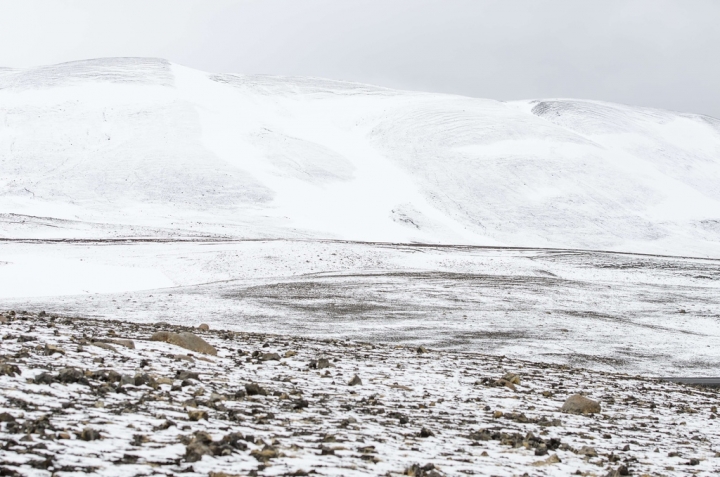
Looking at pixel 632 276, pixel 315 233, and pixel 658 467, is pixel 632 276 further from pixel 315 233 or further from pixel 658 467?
pixel 658 467

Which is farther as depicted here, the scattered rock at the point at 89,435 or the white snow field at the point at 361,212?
the white snow field at the point at 361,212

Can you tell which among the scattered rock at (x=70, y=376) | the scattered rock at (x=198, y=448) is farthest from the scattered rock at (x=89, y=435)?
the scattered rock at (x=70, y=376)

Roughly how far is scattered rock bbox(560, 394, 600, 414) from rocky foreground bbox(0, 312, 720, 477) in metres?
0.03

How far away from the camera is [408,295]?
1494 inches

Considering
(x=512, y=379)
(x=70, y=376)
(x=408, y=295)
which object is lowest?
(x=408, y=295)

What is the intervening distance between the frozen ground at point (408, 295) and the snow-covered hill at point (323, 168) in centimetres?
2115

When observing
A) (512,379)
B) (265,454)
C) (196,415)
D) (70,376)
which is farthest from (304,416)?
(512,379)

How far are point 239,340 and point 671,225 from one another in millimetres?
96667

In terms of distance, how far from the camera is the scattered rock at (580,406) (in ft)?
44.9

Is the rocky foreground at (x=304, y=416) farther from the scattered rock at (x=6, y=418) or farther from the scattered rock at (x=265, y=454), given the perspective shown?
the scattered rock at (x=6, y=418)

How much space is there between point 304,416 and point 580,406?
570cm

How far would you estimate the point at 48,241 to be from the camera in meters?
56.3

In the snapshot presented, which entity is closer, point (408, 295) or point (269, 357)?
point (269, 357)

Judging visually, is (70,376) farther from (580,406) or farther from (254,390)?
(580,406)
